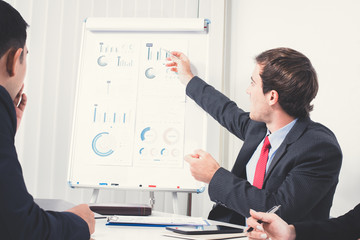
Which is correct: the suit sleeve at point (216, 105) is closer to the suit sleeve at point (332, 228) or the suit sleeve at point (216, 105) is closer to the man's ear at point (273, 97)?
the man's ear at point (273, 97)

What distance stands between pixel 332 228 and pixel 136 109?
1.14 m

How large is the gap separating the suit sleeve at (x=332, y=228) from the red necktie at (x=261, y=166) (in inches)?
16.6

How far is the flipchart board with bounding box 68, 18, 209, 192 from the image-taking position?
6.32 feet

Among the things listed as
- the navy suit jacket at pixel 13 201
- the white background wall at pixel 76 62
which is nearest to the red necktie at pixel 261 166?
the white background wall at pixel 76 62

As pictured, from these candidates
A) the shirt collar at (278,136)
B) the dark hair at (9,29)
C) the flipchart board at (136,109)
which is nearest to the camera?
the dark hair at (9,29)

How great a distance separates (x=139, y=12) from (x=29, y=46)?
751 millimetres

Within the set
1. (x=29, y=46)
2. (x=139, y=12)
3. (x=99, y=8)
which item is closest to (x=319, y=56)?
(x=139, y=12)

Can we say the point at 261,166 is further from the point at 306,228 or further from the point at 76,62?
the point at 76,62

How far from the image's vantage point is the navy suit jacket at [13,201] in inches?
27.0

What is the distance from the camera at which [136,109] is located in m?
1.99

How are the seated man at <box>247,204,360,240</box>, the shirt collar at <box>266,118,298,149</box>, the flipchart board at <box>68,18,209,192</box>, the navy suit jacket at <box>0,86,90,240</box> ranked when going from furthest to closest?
the flipchart board at <box>68,18,209,192</box>, the shirt collar at <box>266,118,298,149</box>, the seated man at <box>247,204,360,240</box>, the navy suit jacket at <box>0,86,90,240</box>

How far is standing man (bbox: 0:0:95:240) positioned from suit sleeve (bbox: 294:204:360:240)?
64cm

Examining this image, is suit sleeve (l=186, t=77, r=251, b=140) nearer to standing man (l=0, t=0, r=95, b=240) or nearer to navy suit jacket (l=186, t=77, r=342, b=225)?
navy suit jacket (l=186, t=77, r=342, b=225)

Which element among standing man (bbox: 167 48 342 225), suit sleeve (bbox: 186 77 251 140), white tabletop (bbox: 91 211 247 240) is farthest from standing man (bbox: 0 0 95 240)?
suit sleeve (bbox: 186 77 251 140)
